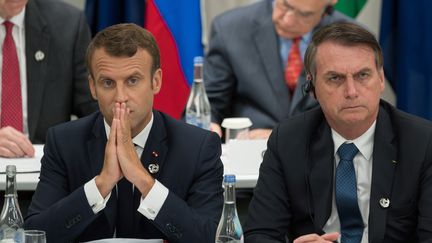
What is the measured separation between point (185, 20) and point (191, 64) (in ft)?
1.12

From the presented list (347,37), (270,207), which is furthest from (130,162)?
(347,37)

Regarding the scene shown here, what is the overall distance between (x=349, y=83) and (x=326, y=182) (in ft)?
1.35

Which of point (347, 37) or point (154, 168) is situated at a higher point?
point (347, 37)

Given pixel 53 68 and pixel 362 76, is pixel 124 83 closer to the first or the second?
pixel 362 76

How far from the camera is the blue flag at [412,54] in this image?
706 centimetres

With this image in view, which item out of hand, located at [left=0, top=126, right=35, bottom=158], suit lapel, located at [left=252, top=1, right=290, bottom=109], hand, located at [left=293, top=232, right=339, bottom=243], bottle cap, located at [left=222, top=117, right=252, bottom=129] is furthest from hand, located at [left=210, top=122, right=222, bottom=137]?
hand, located at [left=293, top=232, right=339, bottom=243]

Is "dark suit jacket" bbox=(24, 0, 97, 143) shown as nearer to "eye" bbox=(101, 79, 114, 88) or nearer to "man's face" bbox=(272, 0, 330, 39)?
"man's face" bbox=(272, 0, 330, 39)

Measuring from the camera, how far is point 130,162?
12.1 ft

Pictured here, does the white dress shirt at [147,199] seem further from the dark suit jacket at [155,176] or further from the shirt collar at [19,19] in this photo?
the shirt collar at [19,19]

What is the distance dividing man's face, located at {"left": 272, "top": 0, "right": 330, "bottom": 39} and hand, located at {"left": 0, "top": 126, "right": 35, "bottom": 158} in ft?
6.61

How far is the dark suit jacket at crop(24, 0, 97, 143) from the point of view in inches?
228

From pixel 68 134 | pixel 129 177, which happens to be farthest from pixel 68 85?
pixel 129 177

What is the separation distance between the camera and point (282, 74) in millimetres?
6141

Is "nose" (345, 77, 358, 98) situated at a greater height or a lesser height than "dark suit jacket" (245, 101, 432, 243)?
greater
